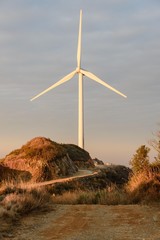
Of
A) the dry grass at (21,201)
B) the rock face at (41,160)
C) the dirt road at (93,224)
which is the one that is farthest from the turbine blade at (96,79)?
the dirt road at (93,224)

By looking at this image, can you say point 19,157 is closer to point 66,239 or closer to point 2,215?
point 2,215

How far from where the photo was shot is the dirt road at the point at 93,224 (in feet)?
45.3

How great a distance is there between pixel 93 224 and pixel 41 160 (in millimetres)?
26412

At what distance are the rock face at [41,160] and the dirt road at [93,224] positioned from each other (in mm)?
22115

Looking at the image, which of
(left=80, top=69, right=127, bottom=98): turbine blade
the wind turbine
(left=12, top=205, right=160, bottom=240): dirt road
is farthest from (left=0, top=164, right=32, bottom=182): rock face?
(left=12, top=205, right=160, bottom=240): dirt road

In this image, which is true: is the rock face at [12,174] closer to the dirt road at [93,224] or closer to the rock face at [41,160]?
the rock face at [41,160]

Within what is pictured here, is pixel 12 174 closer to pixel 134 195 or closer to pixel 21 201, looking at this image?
pixel 134 195

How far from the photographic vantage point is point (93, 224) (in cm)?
1559

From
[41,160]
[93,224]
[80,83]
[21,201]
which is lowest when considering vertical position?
[93,224]

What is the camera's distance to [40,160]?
137 feet

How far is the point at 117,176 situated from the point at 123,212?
1253 inches

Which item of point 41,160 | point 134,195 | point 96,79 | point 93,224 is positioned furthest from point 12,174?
point 93,224

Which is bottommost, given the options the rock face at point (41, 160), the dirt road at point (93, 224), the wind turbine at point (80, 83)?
the dirt road at point (93, 224)

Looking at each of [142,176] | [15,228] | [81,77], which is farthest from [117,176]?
[15,228]
